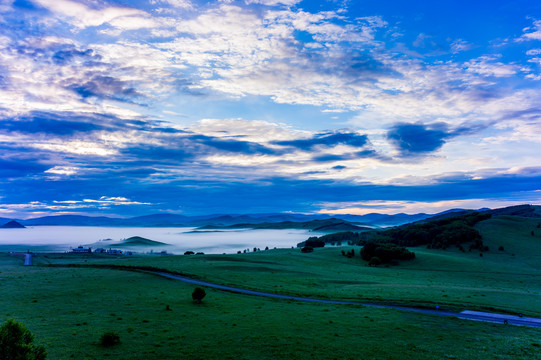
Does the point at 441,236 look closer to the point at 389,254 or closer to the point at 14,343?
the point at 389,254

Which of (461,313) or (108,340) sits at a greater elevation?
(108,340)

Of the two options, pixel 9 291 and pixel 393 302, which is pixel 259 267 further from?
pixel 9 291

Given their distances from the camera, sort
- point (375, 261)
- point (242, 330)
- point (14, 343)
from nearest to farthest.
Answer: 1. point (14, 343)
2. point (242, 330)
3. point (375, 261)

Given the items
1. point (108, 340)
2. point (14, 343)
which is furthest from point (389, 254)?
point (14, 343)

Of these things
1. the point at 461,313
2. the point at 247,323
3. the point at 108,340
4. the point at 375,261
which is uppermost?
the point at 108,340

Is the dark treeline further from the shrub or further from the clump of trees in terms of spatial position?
the shrub

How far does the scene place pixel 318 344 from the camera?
2734 cm

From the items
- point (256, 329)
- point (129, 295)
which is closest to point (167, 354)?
point (256, 329)

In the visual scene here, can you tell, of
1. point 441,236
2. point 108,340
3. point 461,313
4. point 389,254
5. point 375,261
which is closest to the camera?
point 108,340

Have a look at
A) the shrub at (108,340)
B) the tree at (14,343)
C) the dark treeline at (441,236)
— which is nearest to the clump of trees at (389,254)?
the dark treeline at (441,236)

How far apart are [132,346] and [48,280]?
45231mm

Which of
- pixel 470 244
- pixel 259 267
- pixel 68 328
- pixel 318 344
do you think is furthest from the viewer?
pixel 470 244

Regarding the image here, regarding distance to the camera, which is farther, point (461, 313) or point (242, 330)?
point (461, 313)

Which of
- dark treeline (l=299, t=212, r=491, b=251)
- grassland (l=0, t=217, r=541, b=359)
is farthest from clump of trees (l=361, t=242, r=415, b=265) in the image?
grassland (l=0, t=217, r=541, b=359)
